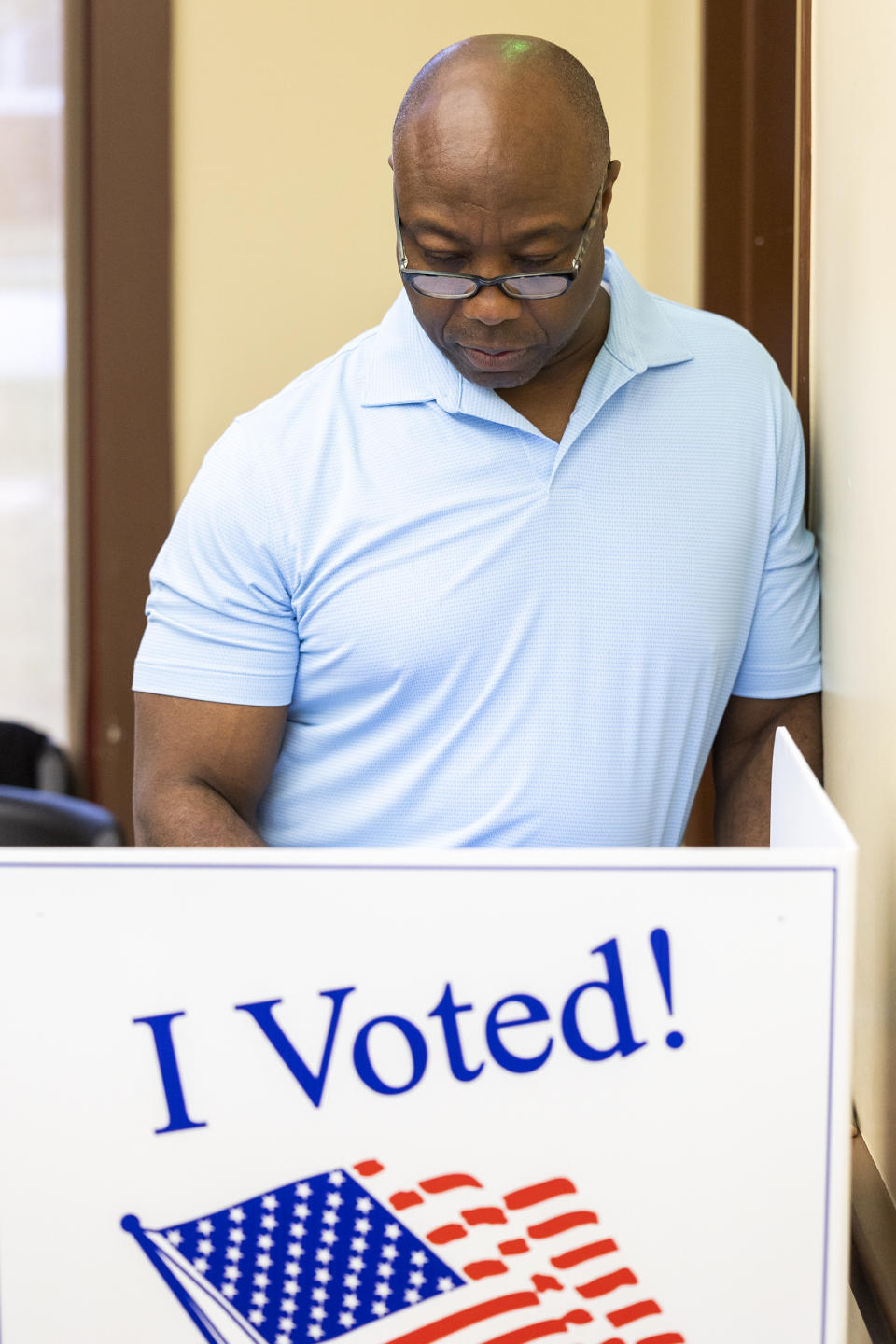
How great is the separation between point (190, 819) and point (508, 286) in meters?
0.50

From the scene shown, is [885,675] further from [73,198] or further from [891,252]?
[73,198]

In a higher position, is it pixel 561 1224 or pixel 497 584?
pixel 497 584

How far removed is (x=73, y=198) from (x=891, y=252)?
205 cm

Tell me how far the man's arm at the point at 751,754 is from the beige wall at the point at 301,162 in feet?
4.01

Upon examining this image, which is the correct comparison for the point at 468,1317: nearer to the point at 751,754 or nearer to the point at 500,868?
the point at 500,868

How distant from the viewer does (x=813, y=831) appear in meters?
0.75

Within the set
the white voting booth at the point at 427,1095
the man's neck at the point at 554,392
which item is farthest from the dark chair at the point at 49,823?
the white voting booth at the point at 427,1095

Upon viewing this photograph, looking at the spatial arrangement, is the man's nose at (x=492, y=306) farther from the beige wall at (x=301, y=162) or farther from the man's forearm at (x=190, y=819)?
the beige wall at (x=301, y=162)

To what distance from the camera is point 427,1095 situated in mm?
727

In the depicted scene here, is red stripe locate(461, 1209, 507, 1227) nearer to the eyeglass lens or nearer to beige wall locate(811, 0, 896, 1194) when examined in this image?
beige wall locate(811, 0, 896, 1194)

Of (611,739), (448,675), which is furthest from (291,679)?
(611,739)

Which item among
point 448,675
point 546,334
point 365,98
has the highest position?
point 365,98

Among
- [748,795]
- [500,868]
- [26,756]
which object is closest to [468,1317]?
[500,868]

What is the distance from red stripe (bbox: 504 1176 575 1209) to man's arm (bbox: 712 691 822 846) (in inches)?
23.6
